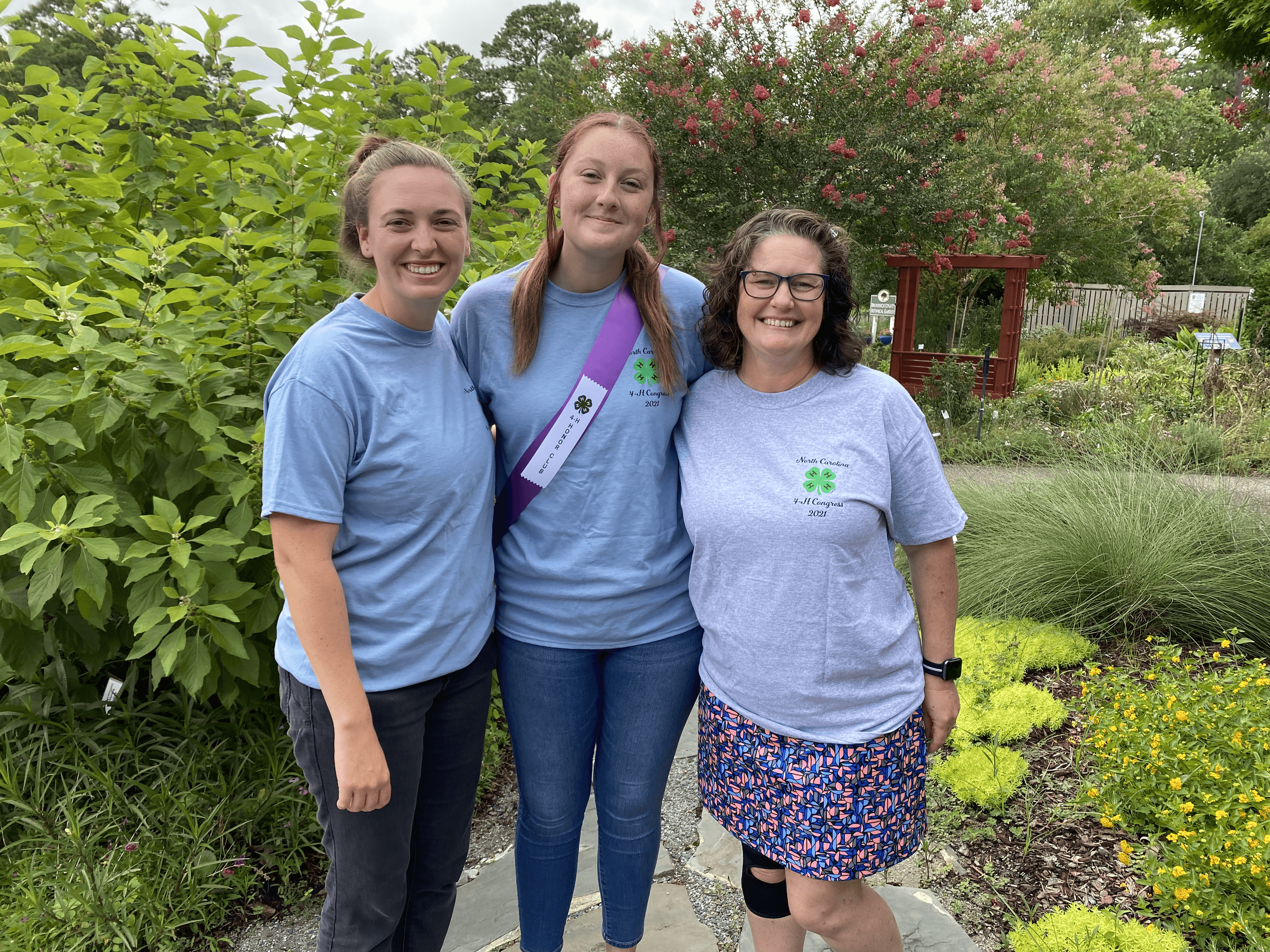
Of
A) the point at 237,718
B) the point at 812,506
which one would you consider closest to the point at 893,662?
the point at 812,506

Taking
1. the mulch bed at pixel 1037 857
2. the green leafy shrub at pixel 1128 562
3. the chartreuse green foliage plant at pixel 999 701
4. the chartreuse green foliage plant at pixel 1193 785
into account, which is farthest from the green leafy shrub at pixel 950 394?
the mulch bed at pixel 1037 857

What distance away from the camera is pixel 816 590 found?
63.0 inches

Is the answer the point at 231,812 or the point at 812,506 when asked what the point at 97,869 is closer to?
the point at 231,812

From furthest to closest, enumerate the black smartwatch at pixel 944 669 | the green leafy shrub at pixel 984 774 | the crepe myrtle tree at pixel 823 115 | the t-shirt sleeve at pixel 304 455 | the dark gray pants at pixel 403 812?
1. the crepe myrtle tree at pixel 823 115
2. the green leafy shrub at pixel 984 774
3. the black smartwatch at pixel 944 669
4. the dark gray pants at pixel 403 812
5. the t-shirt sleeve at pixel 304 455

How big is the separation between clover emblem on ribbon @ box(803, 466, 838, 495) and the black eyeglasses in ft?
1.20

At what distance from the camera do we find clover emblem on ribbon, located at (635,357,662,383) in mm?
1803

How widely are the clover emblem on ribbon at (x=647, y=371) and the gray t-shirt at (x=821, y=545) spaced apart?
217 millimetres

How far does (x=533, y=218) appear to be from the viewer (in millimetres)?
3428

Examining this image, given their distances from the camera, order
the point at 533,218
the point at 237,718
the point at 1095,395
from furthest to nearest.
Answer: the point at 1095,395
the point at 533,218
the point at 237,718

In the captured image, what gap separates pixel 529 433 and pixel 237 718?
1.73 m

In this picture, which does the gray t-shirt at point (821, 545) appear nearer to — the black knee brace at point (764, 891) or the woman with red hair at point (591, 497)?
the woman with red hair at point (591, 497)

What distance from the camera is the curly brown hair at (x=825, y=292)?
5.67 feet

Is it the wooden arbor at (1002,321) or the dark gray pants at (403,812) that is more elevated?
the wooden arbor at (1002,321)

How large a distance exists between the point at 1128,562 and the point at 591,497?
3.29 m
